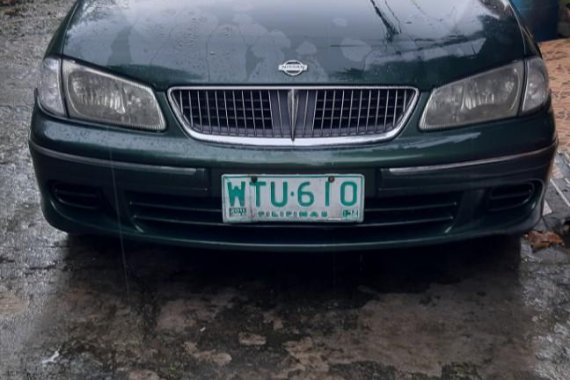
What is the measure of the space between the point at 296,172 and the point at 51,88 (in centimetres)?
90

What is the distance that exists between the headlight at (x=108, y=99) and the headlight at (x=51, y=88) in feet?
0.10

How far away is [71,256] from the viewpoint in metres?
3.42

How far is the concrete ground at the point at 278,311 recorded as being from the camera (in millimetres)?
2711

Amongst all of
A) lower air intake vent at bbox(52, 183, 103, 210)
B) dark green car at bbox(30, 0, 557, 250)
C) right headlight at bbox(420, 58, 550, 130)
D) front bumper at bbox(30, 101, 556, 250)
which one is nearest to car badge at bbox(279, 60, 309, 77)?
dark green car at bbox(30, 0, 557, 250)

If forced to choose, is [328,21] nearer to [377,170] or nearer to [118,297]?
[377,170]

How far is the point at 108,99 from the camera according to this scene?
2.87m

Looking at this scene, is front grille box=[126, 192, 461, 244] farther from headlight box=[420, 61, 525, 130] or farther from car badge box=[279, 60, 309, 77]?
car badge box=[279, 60, 309, 77]

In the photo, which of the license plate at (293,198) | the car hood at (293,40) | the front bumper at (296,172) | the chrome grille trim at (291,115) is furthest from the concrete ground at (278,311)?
the car hood at (293,40)

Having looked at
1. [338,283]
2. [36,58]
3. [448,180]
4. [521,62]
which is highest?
[521,62]

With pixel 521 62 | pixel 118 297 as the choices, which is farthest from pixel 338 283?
pixel 521 62

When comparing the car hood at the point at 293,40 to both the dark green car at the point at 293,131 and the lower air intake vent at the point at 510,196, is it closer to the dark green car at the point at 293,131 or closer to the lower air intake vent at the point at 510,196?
the dark green car at the point at 293,131

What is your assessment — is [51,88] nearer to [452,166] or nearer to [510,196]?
[452,166]

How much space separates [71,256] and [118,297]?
Result: 42cm

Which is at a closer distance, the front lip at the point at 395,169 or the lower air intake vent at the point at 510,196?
the front lip at the point at 395,169
